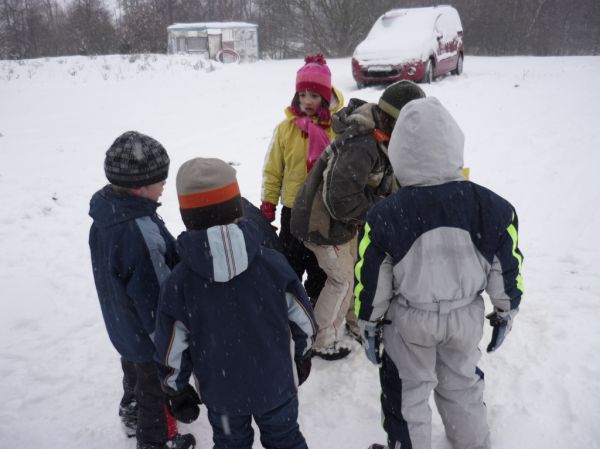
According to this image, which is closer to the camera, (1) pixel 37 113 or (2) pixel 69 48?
(1) pixel 37 113

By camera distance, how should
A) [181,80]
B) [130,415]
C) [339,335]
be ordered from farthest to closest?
[181,80]
[339,335]
[130,415]

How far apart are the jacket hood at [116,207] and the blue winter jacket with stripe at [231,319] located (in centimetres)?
40

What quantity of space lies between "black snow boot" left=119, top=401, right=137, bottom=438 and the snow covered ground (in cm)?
5

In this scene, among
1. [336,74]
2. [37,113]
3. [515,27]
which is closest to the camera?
[37,113]

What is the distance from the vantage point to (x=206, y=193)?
66.2 inches

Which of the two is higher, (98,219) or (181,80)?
(181,80)

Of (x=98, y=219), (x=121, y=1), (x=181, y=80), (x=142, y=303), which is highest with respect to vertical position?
(x=121, y=1)

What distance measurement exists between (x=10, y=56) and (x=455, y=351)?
31402mm

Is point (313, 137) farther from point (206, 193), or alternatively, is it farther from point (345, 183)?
point (206, 193)

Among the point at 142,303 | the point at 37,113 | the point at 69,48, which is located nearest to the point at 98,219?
the point at 142,303

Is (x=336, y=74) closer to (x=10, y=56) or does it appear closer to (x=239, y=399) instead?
(x=239, y=399)

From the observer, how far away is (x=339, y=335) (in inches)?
127

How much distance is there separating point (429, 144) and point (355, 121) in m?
0.63

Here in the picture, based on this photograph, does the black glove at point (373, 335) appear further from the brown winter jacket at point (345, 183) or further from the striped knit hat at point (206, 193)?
the striped knit hat at point (206, 193)
